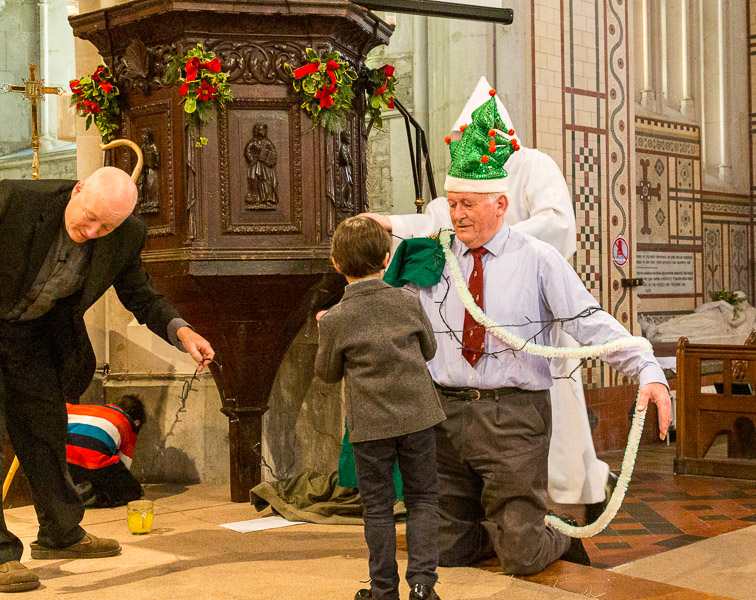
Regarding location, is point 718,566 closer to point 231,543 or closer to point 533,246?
point 533,246

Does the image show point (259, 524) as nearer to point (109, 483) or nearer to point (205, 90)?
point (109, 483)

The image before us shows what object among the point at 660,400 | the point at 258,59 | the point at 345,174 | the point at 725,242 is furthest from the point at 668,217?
the point at 660,400

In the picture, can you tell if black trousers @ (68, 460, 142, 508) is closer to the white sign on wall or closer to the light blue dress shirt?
the light blue dress shirt

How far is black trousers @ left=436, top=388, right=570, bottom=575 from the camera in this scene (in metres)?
3.78

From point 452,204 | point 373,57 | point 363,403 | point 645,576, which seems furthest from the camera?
point 373,57

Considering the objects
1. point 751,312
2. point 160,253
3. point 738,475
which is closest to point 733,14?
point 751,312

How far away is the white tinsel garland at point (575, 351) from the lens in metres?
3.48

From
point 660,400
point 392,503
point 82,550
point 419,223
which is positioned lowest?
point 82,550

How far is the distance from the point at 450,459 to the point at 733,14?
10.6 meters

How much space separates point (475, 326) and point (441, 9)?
2.57 metres

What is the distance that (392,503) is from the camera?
11.0ft

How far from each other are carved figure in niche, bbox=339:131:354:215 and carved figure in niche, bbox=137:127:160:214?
3.13 ft

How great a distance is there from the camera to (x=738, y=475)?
22.0 feet

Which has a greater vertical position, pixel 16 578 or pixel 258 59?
pixel 258 59
